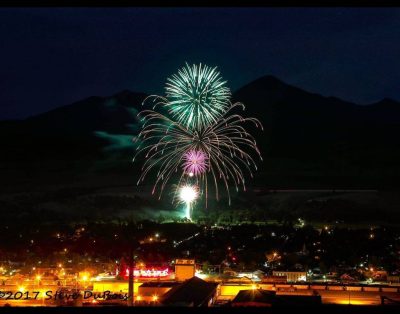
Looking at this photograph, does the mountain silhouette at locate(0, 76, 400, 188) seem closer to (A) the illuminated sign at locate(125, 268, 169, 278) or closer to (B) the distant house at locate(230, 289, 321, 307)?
(A) the illuminated sign at locate(125, 268, 169, 278)

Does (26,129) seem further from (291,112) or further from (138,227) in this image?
(138,227)

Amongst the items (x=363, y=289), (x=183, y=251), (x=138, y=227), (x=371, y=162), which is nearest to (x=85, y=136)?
(x=371, y=162)

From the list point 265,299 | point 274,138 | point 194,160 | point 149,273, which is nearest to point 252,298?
point 265,299

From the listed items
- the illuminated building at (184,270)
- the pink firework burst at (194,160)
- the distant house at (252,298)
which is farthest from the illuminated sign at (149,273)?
the distant house at (252,298)

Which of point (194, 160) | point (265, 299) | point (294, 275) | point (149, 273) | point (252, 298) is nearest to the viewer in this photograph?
point (265, 299)

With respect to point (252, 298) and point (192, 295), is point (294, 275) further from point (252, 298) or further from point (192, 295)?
point (252, 298)

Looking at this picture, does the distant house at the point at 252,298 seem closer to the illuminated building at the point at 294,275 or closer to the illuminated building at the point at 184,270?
the illuminated building at the point at 184,270

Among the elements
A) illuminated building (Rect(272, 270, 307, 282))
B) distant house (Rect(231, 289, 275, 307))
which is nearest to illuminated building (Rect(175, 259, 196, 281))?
illuminated building (Rect(272, 270, 307, 282))
